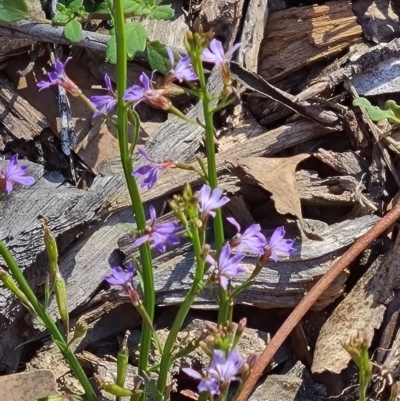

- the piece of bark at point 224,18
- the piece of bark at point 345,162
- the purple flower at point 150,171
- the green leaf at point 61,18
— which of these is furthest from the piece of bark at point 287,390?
the green leaf at point 61,18

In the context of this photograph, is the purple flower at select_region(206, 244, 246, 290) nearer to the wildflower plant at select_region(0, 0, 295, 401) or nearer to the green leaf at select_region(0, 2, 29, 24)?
the wildflower plant at select_region(0, 0, 295, 401)

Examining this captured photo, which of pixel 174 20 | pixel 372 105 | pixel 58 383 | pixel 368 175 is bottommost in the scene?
pixel 58 383

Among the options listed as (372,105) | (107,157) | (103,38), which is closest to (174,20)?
(103,38)

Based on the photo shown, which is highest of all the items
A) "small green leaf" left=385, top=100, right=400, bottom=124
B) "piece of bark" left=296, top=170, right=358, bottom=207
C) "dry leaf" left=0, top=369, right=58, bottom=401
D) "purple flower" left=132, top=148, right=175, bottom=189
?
"purple flower" left=132, top=148, right=175, bottom=189

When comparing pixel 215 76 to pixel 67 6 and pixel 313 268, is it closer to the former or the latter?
pixel 67 6

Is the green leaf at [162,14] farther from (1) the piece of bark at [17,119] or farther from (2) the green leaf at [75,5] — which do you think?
(1) the piece of bark at [17,119]

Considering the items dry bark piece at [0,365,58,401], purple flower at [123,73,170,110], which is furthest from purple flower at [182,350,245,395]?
dry bark piece at [0,365,58,401]
